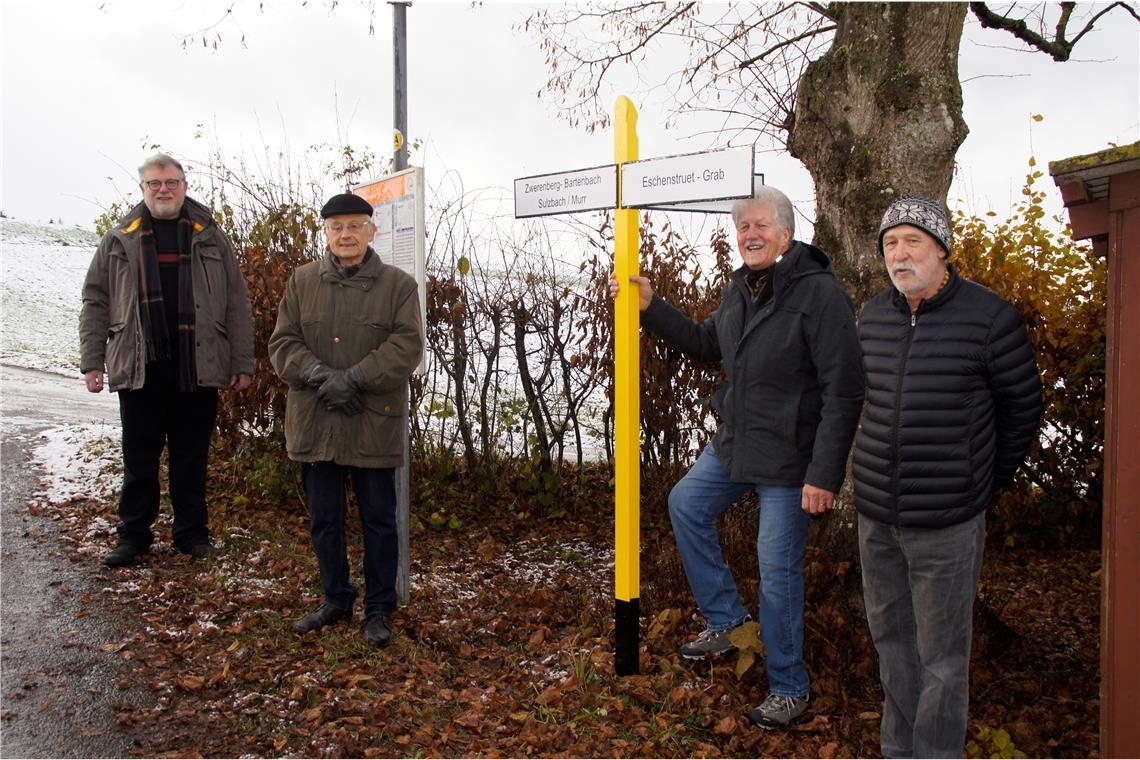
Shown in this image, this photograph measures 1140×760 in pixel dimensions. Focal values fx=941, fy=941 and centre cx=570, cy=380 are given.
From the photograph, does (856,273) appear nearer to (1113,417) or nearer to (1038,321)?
(1113,417)

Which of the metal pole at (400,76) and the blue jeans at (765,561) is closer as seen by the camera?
the blue jeans at (765,561)

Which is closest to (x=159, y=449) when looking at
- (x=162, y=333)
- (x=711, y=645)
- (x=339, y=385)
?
(x=162, y=333)

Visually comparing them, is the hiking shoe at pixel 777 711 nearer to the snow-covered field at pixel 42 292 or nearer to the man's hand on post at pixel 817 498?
the man's hand on post at pixel 817 498

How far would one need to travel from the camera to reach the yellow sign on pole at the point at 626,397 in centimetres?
400

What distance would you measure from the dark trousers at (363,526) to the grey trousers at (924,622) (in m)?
2.33

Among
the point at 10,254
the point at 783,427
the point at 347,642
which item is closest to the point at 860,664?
the point at 783,427

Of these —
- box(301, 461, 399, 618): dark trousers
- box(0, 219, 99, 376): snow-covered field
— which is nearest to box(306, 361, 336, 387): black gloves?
box(301, 461, 399, 618): dark trousers

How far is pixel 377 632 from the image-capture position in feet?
15.1

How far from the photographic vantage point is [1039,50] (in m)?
7.05

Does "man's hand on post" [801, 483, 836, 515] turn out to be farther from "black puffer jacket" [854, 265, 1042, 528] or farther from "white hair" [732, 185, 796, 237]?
"white hair" [732, 185, 796, 237]

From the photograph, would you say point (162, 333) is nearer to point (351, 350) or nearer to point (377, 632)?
point (351, 350)

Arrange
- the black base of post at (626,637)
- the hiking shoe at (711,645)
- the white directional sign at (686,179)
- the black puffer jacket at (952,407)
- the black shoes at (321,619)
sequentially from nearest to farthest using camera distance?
the black puffer jacket at (952,407)
the white directional sign at (686,179)
the black base of post at (626,637)
the hiking shoe at (711,645)
the black shoes at (321,619)

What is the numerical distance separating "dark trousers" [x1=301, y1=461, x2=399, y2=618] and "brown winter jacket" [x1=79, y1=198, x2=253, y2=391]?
4.41ft

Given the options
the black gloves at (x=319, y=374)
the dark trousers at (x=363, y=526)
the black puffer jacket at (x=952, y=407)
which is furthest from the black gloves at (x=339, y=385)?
the black puffer jacket at (x=952, y=407)
